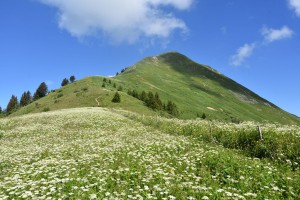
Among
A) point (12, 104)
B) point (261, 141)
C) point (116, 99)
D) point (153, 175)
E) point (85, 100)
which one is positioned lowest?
point (153, 175)

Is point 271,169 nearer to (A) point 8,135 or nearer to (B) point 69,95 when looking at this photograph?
(A) point 8,135

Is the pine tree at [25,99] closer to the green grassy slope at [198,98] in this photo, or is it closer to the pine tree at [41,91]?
the pine tree at [41,91]

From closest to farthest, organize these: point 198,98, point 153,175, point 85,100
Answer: point 153,175
point 85,100
point 198,98

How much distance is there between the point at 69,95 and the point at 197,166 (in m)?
83.6

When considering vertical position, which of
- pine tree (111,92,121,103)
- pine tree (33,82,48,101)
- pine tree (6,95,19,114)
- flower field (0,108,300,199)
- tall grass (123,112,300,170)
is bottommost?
flower field (0,108,300,199)

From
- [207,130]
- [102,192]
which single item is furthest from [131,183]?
[207,130]

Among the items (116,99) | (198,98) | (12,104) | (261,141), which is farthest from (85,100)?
(198,98)

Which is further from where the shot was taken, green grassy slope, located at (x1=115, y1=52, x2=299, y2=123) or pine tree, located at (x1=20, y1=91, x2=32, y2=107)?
pine tree, located at (x1=20, y1=91, x2=32, y2=107)

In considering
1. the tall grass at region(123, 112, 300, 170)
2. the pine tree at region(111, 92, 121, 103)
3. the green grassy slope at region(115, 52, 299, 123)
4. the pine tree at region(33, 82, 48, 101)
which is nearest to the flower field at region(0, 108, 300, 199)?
the tall grass at region(123, 112, 300, 170)

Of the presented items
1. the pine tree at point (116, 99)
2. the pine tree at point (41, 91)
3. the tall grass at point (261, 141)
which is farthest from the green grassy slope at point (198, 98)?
the tall grass at point (261, 141)

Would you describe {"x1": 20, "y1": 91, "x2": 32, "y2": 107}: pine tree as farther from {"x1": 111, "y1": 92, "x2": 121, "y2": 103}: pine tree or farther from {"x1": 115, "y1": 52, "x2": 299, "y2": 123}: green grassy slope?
{"x1": 111, "y1": 92, "x2": 121, "y2": 103}: pine tree

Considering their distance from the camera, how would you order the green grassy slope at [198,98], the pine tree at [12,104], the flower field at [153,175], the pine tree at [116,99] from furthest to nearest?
the pine tree at [12,104] → the green grassy slope at [198,98] → the pine tree at [116,99] → the flower field at [153,175]

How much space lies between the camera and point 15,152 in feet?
59.1

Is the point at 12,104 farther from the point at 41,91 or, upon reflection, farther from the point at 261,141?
the point at 261,141
